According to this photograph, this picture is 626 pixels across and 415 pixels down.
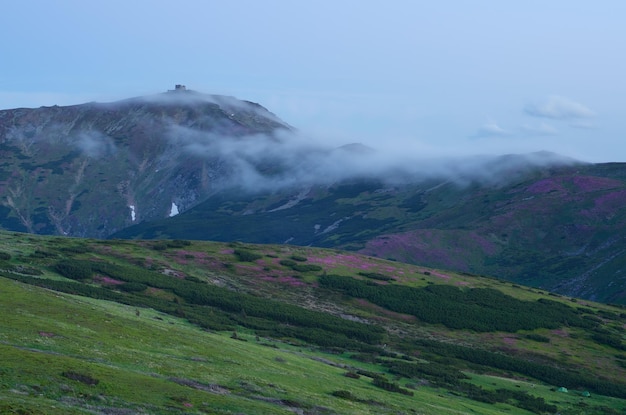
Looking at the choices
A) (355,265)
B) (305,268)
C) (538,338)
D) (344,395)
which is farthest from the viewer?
(355,265)

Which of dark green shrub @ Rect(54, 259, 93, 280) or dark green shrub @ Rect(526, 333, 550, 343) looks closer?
dark green shrub @ Rect(54, 259, 93, 280)

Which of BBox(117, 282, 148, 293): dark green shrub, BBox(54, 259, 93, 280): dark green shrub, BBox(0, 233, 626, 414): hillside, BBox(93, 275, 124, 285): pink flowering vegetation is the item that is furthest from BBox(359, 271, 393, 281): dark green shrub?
BBox(54, 259, 93, 280): dark green shrub

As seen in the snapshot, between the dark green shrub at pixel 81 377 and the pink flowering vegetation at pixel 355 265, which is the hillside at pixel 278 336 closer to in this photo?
the dark green shrub at pixel 81 377

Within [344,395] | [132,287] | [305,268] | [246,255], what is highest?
[246,255]

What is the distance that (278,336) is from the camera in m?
82.5

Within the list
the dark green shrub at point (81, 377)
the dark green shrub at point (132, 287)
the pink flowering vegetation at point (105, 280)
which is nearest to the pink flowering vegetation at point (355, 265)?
the dark green shrub at point (132, 287)

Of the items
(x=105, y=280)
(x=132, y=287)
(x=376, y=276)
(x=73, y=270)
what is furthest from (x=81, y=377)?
(x=376, y=276)

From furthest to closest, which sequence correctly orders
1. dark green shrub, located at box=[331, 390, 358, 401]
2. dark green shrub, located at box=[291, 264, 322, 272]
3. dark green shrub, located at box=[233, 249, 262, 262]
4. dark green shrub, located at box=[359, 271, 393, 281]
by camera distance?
dark green shrub, located at box=[359, 271, 393, 281], dark green shrub, located at box=[233, 249, 262, 262], dark green shrub, located at box=[291, 264, 322, 272], dark green shrub, located at box=[331, 390, 358, 401]

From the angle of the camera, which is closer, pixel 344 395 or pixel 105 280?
pixel 344 395

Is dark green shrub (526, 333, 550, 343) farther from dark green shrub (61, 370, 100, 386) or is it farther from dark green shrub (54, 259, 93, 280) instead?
dark green shrub (61, 370, 100, 386)

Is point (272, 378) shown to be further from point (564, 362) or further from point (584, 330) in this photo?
point (584, 330)

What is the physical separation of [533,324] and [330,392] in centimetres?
6108

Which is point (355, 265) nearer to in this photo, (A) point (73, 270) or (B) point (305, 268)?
(B) point (305, 268)

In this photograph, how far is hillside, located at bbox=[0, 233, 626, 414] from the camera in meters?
42.4
